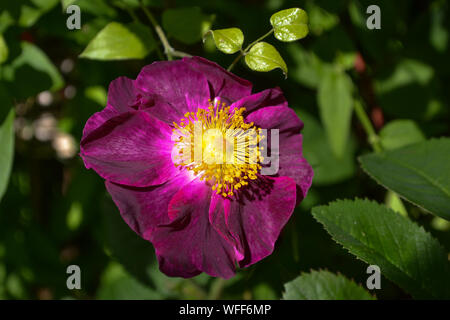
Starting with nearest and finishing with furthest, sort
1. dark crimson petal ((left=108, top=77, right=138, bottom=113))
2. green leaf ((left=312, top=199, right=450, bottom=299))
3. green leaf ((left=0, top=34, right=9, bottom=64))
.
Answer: green leaf ((left=312, top=199, right=450, bottom=299)) < dark crimson petal ((left=108, top=77, right=138, bottom=113)) < green leaf ((left=0, top=34, right=9, bottom=64))

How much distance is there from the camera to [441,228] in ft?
5.29

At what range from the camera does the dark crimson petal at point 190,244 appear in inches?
41.5

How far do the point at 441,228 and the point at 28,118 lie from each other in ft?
6.10

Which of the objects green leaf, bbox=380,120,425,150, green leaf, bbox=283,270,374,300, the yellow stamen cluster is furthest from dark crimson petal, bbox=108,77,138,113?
green leaf, bbox=380,120,425,150

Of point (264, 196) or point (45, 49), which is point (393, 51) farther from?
point (45, 49)

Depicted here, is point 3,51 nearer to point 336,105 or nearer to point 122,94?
point 122,94

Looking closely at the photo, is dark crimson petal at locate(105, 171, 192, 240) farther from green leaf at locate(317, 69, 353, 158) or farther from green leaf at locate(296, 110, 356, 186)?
green leaf at locate(296, 110, 356, 186)

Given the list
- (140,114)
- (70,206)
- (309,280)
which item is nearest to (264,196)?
(309,280)

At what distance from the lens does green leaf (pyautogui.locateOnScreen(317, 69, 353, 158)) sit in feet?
5.13

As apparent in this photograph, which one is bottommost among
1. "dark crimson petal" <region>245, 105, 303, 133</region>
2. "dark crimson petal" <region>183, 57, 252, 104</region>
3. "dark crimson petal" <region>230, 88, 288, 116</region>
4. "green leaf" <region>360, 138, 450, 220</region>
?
"green leaf" <region>360, 138, 450, 220</region>

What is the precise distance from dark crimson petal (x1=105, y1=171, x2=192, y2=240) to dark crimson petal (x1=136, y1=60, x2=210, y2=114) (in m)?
0.23

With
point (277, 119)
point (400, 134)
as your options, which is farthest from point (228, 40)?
point (400, 134)

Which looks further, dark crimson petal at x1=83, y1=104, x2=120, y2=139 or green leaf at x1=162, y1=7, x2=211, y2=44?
green leaf at x1=162, y1=7, x2=211, y2=44

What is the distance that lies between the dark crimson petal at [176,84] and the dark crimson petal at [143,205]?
0.23m
